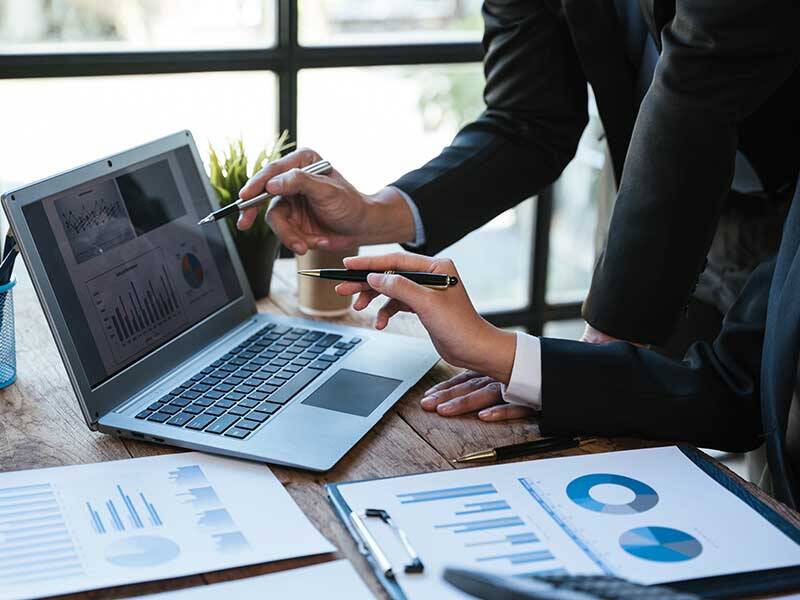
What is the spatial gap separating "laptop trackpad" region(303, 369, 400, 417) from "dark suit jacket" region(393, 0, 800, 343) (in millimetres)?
330

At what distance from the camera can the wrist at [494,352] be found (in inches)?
44.9

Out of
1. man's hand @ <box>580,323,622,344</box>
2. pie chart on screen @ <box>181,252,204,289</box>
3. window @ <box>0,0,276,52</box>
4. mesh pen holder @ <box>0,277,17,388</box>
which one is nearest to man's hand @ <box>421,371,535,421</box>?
man's hand @ <box>580,323,622,344</box>

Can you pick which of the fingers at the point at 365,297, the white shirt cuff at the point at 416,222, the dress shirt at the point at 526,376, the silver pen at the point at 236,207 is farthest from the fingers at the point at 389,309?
the white shirt cuff at the point at 416,222

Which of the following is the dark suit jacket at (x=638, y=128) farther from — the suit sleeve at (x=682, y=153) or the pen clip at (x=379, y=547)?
the pen clip at (x=379, y=547)

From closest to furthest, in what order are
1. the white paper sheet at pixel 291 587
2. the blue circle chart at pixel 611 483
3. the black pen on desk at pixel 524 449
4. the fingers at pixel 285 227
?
1. the white paper sheet at pixel 291 587
2. the blue circle chart at pixel 611 483
3. the black pen on desk at pixel 524 449
4. the fingers at pixel 285 227

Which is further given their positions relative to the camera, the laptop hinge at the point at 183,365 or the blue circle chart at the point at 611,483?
the laptop hinge at the point at 183,365

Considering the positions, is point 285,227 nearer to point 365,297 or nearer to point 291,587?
point 365,297

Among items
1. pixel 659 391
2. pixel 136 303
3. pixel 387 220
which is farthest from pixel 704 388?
pixel 136 303

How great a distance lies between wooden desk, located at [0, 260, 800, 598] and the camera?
0.97 metres

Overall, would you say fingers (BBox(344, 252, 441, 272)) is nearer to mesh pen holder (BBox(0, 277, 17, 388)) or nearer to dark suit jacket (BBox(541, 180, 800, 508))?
dark suit jacket (BBox(541, 180, 800, 508))

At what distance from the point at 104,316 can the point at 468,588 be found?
0.59 meters

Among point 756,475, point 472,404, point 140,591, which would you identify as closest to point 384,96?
point 756,475

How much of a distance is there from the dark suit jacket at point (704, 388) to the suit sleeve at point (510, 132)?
47cm

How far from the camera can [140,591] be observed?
0.82 metres
